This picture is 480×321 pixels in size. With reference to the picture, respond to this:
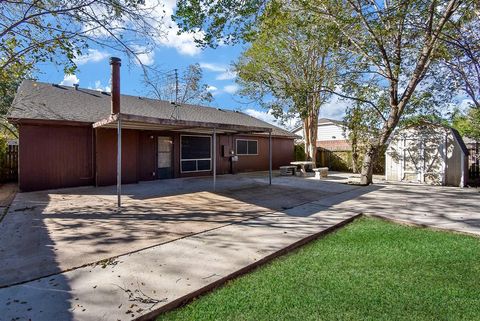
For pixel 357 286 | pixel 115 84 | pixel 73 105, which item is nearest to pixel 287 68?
pixel 115 84

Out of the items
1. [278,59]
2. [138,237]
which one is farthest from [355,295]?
[278,59]

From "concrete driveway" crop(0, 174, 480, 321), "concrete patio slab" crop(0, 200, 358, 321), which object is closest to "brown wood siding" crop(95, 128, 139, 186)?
"concrete driveway" crop(0, 174, 480, 321)

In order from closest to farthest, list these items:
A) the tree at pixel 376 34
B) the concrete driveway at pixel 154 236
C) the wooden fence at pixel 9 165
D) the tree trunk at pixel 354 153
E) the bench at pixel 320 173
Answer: the concrete driveway at pixel 154 236 < the tree at pixel 376 34 < the wooden fence at pixel 9 165 < the bench at pixel 320 173 < the tree trunk at pixel 354 153

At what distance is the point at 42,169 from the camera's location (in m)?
9.26

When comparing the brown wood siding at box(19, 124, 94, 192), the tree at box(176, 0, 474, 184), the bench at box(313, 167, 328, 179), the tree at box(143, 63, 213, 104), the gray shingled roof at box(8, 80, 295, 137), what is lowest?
the bench at box(313, 167, 328, 179)

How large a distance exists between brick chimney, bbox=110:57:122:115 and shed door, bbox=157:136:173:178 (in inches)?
146

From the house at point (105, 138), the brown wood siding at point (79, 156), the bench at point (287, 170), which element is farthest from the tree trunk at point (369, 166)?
the brown wood siding at point (79, 156)

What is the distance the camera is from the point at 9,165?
1144 cm

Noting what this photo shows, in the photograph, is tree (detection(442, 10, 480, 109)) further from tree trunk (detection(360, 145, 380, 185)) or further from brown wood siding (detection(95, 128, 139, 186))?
brown wood siding (detection(95, 128, 139, 186))

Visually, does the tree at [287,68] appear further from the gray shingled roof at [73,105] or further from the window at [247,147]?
the gray shingled roof at [73,105]

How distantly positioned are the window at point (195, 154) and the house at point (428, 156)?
846 cm

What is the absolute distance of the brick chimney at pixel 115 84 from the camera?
8.44 metres

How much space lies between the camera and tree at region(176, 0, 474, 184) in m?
7.52

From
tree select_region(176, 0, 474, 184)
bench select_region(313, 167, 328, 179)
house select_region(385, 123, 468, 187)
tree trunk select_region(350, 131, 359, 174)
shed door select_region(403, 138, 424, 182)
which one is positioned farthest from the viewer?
tree trunk select_region(350, 131, 359, 174)
